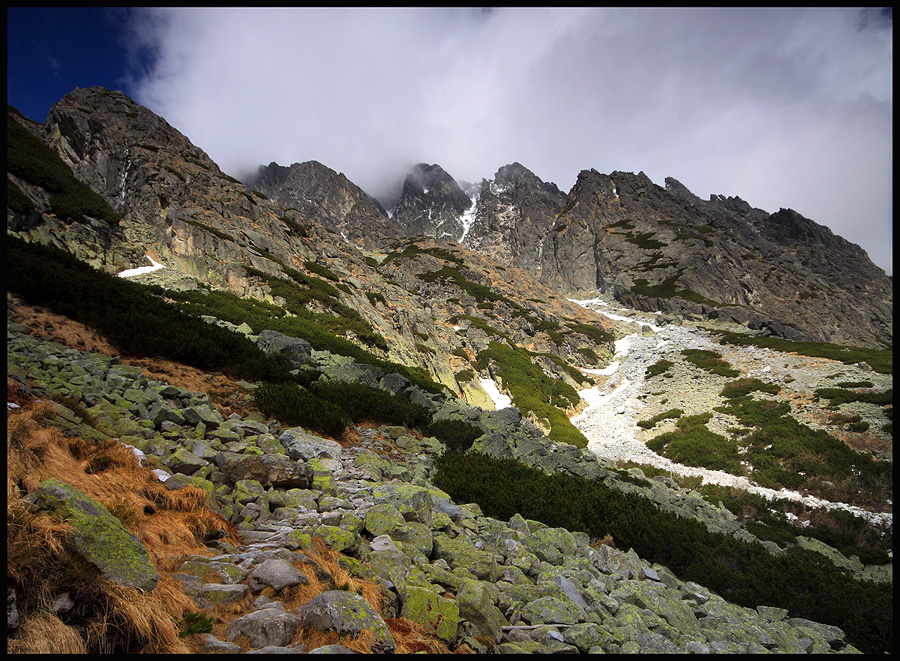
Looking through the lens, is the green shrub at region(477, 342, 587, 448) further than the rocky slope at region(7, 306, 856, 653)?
Yes

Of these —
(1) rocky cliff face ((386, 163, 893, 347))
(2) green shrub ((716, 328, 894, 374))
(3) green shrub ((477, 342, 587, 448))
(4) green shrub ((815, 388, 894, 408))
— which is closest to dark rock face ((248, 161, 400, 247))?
(1) rocky cliff face ((386, 163, 893, 347))

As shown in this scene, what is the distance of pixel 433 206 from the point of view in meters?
183

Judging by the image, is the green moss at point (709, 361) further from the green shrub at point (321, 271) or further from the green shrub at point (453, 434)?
the green shrub at point (321, 271)

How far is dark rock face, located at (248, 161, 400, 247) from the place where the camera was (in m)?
142

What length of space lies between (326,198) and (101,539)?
167 meters

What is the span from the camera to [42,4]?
3414mm

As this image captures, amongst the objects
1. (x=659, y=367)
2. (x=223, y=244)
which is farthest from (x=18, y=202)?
(x=659, y=367)

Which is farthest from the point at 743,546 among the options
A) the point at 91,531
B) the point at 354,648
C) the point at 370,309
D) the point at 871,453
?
the point at 370,309

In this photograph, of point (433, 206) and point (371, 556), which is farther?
point (433, 206)

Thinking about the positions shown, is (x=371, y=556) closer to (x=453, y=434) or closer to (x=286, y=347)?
(x=453, y=434)

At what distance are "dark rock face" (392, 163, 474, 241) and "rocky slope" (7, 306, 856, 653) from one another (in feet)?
537

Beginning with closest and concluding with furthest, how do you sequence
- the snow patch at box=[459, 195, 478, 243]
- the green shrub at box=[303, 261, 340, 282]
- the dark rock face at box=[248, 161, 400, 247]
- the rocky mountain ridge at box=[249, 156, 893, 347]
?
the green shrub at box=[303, 261, 340, 282] → the rocky mountain ridge at box=[249, 156, 893, 347] → the dark rock face at box=[248, 161, 400, 247] → the snow patch at box=[459, 195, 478, 243]

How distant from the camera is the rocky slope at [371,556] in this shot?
11.0ft

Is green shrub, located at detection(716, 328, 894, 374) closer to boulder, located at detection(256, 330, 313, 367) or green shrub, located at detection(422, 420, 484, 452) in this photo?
green shrub, located at detection(422, 420, 484, 452)
